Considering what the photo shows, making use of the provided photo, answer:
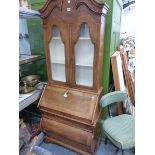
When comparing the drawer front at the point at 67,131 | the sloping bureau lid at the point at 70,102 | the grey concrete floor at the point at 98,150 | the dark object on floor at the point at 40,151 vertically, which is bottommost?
the grey concrete floor at the point at 98,150

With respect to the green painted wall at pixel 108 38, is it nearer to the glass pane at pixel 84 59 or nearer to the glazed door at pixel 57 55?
the glass pane at pixel 84 59

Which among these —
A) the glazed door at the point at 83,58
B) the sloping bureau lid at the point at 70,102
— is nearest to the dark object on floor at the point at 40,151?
the sloping bureau lid at the point at 70,102

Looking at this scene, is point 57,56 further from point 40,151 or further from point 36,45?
point 40,151

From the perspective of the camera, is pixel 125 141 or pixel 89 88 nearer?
pixel 125 141

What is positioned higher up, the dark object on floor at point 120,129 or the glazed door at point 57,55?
the glazed door at point 57,55

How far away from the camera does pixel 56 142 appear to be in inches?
80.4

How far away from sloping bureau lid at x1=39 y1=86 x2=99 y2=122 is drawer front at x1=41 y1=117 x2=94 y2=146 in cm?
16

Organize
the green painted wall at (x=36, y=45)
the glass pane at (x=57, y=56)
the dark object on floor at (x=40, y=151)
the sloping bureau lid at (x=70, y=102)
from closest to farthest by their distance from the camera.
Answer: the dark object on floor at (x=40, y=151) → the sloping bureau lid at (x=70, y=102) → the glass pane at (x=57, y=56) → the green painted wall at (x=36, y=45)

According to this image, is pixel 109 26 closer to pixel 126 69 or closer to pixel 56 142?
pixel 126 69

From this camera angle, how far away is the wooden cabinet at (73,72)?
162cm

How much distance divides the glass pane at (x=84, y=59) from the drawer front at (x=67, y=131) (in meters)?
0.55

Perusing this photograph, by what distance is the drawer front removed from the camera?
1.76 m

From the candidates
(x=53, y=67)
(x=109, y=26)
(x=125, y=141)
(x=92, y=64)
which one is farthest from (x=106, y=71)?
(x=125, y=141)
